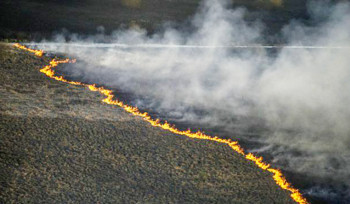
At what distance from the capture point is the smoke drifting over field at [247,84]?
4.91 metres

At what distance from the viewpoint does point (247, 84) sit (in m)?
6.71

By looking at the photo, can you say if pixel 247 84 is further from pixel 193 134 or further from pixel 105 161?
pixel 105 161

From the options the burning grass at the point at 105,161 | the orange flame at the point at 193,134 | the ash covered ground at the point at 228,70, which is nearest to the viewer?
the burning grass at the point at 105,161

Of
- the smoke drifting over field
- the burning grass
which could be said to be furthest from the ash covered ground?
the burning grass

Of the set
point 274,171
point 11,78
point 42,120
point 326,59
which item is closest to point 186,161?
point 274,171

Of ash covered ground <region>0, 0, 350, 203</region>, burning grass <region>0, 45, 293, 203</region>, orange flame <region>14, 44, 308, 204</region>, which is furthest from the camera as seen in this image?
ash covered ground <region>0, 0, 350, 203</region>

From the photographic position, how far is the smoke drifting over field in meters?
4.91

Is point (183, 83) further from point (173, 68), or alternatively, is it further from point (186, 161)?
point (186, 161)

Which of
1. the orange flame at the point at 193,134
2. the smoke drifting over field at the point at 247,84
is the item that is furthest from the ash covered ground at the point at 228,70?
the orange flame at the point at 193,134

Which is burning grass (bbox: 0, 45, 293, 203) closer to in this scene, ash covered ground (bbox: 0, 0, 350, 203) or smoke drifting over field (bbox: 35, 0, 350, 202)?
ash covered ground (bbox: 0, 0, 350, 203)

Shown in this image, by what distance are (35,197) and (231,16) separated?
→ 9.58 m

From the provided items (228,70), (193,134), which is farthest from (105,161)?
(228,70)

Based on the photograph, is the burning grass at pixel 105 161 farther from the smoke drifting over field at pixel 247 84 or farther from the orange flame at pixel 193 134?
the smoke drifting over field at pixel 247 84

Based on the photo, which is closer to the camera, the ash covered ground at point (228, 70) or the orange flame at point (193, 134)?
the orange flame at point (193, 134)
